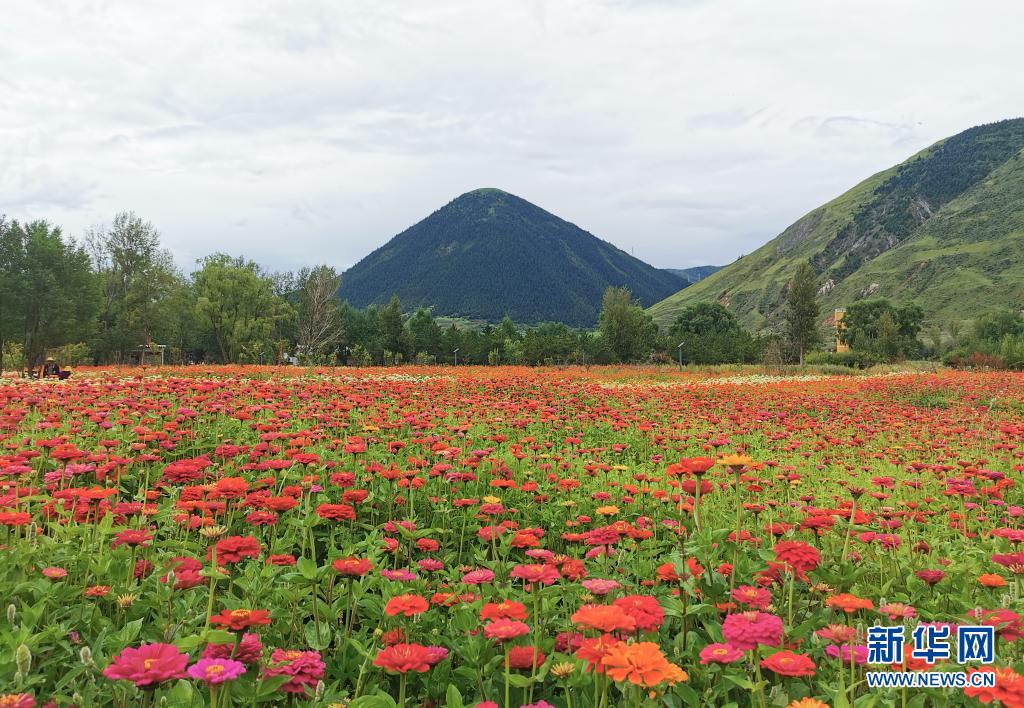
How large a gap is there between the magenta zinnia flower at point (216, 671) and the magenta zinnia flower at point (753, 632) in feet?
4.92

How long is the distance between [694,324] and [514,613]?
8555cm

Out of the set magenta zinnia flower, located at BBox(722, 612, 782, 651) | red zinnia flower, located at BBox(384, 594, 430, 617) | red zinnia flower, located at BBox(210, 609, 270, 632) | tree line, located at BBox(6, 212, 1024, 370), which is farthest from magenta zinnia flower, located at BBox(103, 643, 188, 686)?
tree line, located at BBox(6, 212, 1024, 370)

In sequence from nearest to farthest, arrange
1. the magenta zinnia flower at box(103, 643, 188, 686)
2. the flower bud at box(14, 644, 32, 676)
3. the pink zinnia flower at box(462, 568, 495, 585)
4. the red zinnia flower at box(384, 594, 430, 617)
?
the magenta zinnia flower at box(103, 643, 188, 686) → the flower bud at box(14, 644, 32, 676) → the red zinnia flower at box(384, 594, 430, 617) → the pink zinnia flower at box(462, 568, 495, 585)

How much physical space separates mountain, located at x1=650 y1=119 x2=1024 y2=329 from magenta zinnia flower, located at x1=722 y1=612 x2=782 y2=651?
116346mm

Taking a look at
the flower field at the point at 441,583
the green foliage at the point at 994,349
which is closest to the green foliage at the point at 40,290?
A: the flower field at the point at 441,583

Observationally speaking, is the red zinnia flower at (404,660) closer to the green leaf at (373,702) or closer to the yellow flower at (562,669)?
the green leaf at (373,702)

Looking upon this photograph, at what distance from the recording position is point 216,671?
151cm

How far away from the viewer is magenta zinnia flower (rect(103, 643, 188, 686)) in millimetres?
1399

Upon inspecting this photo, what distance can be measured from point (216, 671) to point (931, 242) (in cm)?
17504

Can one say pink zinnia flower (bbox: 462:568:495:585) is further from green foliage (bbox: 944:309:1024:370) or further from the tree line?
green foliage (bbox: 944:309:1024:370)

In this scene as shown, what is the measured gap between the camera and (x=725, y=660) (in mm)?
1738

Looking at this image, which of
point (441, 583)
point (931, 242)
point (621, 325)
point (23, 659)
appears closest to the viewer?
point (23, 659)

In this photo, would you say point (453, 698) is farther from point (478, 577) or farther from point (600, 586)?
point (600, 586)

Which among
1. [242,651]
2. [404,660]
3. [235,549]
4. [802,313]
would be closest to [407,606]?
[404,660]
